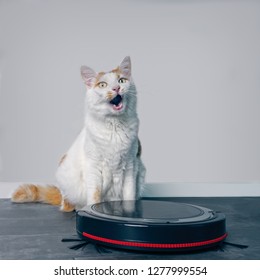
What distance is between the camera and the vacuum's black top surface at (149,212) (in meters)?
1.52

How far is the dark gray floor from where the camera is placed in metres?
1.41

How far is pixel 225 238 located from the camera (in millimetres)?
1624

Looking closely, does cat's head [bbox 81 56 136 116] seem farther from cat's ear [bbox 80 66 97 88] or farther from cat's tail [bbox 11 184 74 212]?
cat's tail [bbox 11 184 74 212]

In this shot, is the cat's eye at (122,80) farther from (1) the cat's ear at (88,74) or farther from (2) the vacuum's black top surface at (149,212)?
(2) the vacuum's black top surface at (149,212)

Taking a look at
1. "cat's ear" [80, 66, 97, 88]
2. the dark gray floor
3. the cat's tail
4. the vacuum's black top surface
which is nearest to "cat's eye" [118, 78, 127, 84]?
"cat's ear" [80, 66, 97, 88]

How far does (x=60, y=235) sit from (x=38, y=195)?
87cm

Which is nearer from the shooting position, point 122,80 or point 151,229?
point 151,229

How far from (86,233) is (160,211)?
313mm

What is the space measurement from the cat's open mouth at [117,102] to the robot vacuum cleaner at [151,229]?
Result: 49 centimetres

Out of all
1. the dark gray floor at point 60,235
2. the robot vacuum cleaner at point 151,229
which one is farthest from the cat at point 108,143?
the robot vacuum cleaner at point 151,229

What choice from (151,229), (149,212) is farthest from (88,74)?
(151,229)

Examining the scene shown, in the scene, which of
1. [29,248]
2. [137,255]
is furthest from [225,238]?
[29,248]

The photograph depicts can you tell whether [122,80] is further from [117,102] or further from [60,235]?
[60,235]

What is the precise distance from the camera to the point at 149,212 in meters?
1.63
